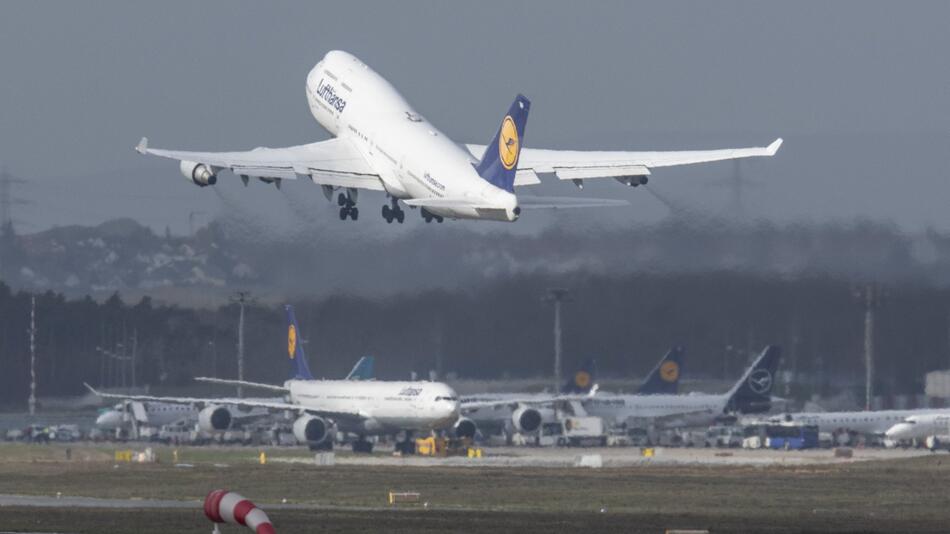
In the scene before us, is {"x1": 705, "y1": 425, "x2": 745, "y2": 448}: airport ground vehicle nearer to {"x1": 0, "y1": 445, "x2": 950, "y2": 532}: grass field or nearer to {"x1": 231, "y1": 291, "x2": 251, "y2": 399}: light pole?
{"x1": 231, "y1": 291, "x2": 251, "y2": 399}: light pole

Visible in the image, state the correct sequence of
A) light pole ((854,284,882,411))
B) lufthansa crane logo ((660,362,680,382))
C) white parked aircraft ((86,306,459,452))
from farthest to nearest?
lufthansa crane logo ((660,362,680,382)) < white parked aircraft ((86,306,459,452)) < light pole ((854,284,882,411))

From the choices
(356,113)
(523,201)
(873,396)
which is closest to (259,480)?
(356,113)

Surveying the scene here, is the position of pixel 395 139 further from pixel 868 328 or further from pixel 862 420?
pixel 862 420

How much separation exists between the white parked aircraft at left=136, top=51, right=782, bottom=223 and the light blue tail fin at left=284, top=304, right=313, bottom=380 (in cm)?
3284

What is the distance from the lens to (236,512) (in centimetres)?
2903

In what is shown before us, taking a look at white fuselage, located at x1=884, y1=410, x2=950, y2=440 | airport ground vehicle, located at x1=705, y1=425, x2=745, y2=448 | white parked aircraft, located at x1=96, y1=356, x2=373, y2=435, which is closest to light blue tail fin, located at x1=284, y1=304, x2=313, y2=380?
white parked aircraft, located at x1=96, y1=356, x2=373, y2=435

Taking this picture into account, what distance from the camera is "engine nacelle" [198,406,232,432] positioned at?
10794 cm

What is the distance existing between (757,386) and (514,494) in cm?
5391

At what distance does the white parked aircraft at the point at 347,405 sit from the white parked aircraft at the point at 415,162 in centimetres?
2820

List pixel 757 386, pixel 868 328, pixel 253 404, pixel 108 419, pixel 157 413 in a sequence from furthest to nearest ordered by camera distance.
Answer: pixel 157 413, pixel 108 419, pixel 757 386, pixel 253 404, pixel 868 328

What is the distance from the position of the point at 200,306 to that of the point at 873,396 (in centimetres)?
4002

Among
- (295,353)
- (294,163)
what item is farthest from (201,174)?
(295,353)

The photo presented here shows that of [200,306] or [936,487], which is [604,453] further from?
[936,487]

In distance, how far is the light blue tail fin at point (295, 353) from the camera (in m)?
108
